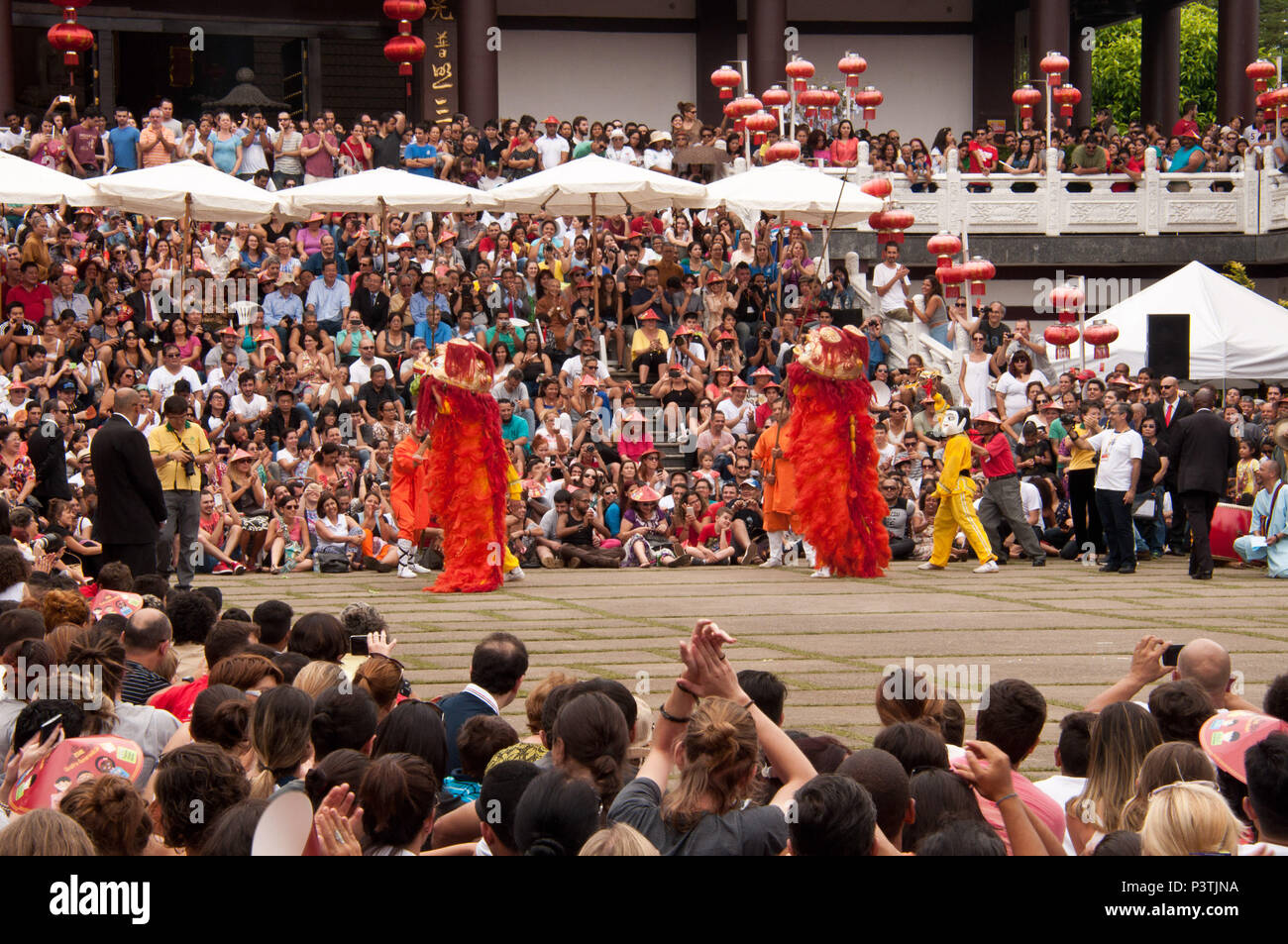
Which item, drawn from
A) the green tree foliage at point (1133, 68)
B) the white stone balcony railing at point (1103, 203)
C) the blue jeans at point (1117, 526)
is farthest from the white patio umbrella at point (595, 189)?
the green tree foliage at point (1133, 68)

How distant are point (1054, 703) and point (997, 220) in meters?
15.8

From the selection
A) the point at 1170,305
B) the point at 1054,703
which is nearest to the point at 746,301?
the point at 1170,305

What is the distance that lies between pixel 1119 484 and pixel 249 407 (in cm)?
771

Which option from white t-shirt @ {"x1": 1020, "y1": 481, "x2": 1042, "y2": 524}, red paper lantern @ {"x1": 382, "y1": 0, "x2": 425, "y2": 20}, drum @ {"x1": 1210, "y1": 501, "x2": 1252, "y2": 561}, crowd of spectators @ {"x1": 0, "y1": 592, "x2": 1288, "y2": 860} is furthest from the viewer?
red paper lantern @ {"x1": 382, "y1": 0, "x2": 425, "y2": 20}

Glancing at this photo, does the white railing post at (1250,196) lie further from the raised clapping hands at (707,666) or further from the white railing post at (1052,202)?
the raised clapping hands at (707,666)

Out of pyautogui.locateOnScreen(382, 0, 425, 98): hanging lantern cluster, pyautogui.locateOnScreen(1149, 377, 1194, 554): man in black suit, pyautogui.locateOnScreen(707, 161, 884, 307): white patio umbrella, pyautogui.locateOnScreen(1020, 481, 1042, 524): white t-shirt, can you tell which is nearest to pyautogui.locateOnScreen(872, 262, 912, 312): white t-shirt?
pyautogui.locateOnScreen(707, 161, 884, 307): white patio umbrella

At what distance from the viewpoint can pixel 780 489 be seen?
13680 mm

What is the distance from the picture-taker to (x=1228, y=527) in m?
13.7

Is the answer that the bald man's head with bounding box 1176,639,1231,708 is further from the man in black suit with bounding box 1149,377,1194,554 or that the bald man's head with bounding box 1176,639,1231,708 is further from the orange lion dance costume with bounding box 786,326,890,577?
the man in black suit with bounding box 1149,377,1194,554

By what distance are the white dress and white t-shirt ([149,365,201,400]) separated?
796 cm

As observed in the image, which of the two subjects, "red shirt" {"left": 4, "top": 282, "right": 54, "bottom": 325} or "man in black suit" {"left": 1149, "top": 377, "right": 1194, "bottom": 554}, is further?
"red shirt" {"left": 4, "top": 282, "right": 54, "bottom": 325}

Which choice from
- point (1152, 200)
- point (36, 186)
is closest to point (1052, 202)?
point (1152, 200)

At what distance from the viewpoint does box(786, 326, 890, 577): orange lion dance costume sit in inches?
505
